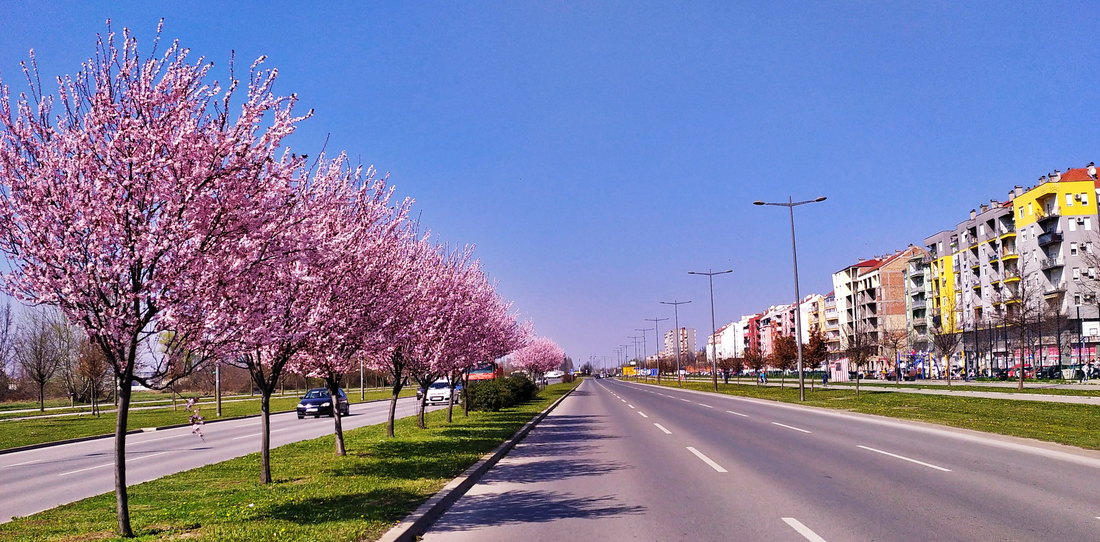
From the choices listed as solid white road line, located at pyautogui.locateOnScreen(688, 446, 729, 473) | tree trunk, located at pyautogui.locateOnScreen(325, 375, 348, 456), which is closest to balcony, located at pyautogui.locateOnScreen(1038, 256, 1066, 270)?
solid white road line, located at pyautogui.locateOnScreen(688, 446, 729, 473)

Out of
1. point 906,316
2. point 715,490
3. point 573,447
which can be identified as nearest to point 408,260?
point 573,447

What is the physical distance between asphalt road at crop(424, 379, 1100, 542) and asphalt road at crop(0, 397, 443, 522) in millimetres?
6214

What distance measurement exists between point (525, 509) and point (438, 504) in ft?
3.61

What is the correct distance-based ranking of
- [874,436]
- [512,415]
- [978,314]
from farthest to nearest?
[978,314]
[512,415]
[874,436]

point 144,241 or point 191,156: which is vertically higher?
point 191,156

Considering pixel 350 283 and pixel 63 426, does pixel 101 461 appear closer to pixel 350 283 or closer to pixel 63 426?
pixel 350 283

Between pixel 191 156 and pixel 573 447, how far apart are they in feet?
40.0

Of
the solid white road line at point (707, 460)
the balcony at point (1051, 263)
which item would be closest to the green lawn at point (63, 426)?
the solid white road line at point (707, 460)

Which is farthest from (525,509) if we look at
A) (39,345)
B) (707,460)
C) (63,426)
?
(39,345)

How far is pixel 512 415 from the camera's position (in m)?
29.9

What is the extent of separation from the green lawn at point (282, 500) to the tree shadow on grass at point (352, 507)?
0.01m

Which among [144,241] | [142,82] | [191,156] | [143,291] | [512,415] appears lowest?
[512,415]

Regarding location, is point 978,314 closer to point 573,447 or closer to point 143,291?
point 573,447

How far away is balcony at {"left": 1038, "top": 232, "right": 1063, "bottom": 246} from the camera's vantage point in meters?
76.6
